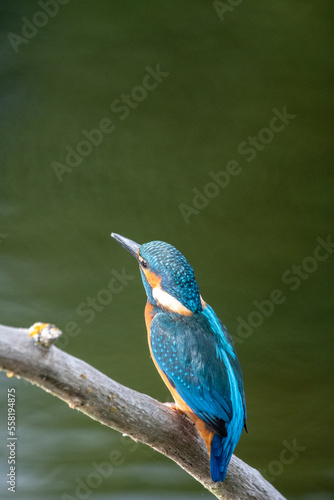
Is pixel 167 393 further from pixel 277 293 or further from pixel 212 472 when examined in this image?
pixel 212 472

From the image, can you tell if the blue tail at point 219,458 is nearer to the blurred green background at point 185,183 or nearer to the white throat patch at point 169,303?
the white throat patch at point 169,303

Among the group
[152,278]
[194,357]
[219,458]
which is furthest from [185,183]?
[219,458]

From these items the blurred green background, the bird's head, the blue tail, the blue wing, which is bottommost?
the blurred green background

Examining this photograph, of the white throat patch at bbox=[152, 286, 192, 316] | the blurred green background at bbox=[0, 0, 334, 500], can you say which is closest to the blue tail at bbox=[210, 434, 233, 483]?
the white throat patch at bbox=[152, 286, 192, 316]

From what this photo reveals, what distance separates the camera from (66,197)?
327 centimetres

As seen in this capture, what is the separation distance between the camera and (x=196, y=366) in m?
1.42

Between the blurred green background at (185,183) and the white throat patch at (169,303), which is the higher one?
the white throat patch at (169,303)

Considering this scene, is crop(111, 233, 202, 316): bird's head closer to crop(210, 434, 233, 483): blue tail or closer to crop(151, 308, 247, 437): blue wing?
crop(151, 308, 247, 437): blue wing

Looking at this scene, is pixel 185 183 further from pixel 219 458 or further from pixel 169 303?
pixel 219 458

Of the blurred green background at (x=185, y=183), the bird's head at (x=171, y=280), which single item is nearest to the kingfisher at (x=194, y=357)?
the bird's head at (x=171, y=280)

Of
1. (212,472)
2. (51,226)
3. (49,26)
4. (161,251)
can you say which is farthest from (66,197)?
(212,472)

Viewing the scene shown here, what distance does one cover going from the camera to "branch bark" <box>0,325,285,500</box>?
3.65 ft

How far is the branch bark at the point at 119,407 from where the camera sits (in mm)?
1112

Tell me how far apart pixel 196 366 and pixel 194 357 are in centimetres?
2
